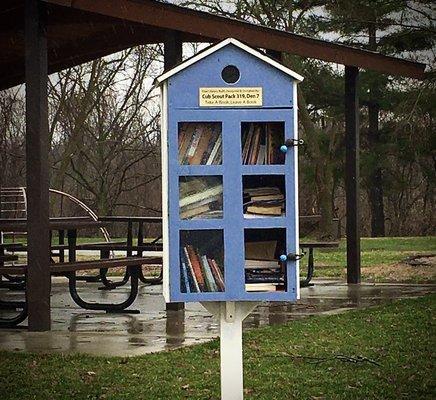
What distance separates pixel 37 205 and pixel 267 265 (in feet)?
15.5

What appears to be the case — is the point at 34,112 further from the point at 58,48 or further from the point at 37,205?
the point at 58,48

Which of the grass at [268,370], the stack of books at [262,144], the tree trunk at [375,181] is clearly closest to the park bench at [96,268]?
the grass at [268,370]

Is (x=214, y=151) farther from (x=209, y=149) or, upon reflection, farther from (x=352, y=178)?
(x=352, y=178)

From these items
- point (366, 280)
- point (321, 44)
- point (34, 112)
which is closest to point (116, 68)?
point (366, 280)

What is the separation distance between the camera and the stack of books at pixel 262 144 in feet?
19.4

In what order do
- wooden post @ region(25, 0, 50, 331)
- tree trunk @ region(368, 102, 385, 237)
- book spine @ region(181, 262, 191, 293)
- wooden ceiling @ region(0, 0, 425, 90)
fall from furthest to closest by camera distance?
tree trunk @ region(368, 102, 385, 237), wooden ceiling @ region(0, 0, 425, 90), wooden post @ region(25, 0, 50, 331), book spine @ region(181, 262, 191, 293)

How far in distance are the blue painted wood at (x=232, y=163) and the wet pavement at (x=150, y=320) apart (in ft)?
9.70

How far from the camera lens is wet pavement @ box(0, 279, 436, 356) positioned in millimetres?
9078

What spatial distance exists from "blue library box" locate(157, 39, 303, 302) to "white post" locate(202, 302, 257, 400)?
14 centimetres

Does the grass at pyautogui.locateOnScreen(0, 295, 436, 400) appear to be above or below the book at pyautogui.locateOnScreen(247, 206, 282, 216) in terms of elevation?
below

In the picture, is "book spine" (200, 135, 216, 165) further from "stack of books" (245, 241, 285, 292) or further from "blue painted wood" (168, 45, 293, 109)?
"stack of books" (245, 241, 285, 292)

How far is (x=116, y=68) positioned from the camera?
35.9 m

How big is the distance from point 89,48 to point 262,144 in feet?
28.2

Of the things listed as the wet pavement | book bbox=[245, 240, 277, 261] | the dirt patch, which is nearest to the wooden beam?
the wet pavement
